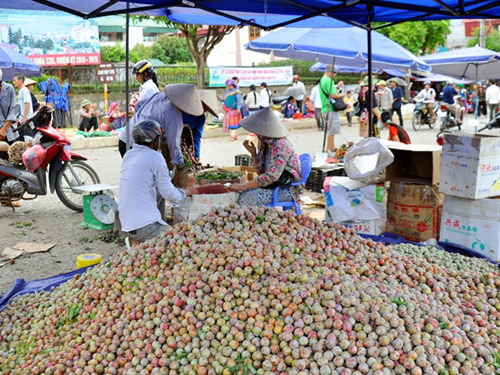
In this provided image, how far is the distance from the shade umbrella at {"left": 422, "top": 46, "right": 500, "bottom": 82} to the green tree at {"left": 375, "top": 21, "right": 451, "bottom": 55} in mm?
16033

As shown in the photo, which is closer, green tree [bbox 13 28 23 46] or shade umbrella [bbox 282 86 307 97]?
shade umbrella [bbox 282 86 307 97]

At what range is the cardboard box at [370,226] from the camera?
4.80 metres

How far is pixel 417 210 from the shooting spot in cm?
473

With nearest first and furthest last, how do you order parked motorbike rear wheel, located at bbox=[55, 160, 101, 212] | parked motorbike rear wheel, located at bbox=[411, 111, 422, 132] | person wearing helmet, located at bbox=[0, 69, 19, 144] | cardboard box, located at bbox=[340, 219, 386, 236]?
1. cardboard box, located at bbox=[340, 219, 386, 236]
2. parked motorbike rear wheel, located at bbox=[55, 160, 101, 212]
3. person wearing helmet, located at bbox=[0, 69, 19, 144]
4. parked motorbike rear wheel, located at bbox=[411, 111, 422, 132]

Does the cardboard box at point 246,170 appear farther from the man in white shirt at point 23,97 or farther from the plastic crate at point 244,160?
the man in white shirt at point 23,97

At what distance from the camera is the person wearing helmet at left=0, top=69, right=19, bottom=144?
649 cm

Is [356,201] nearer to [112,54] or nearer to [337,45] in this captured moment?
[337,45]

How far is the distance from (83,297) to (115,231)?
7.41 feet

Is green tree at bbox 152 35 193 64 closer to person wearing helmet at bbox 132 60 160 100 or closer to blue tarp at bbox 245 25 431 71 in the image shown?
blue tarp at bbox 245 25 431 71

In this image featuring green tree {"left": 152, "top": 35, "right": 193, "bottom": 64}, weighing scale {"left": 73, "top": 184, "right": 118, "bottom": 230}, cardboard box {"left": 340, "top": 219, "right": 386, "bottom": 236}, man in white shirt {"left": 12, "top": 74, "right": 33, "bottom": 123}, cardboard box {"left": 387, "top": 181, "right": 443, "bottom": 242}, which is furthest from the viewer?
green tree {"left": 152, "top": 35, "right": 193, "bottom": 64}

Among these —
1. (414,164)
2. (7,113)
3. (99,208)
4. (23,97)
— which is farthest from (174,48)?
(414,164)

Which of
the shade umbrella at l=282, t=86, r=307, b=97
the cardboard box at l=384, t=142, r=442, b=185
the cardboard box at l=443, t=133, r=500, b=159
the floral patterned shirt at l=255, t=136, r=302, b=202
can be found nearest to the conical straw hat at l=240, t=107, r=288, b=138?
the floral patterned shirt at l=255, t=136, r=302, b=202

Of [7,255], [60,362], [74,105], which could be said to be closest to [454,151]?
[60,362]

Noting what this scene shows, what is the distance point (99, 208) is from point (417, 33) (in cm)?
2593
